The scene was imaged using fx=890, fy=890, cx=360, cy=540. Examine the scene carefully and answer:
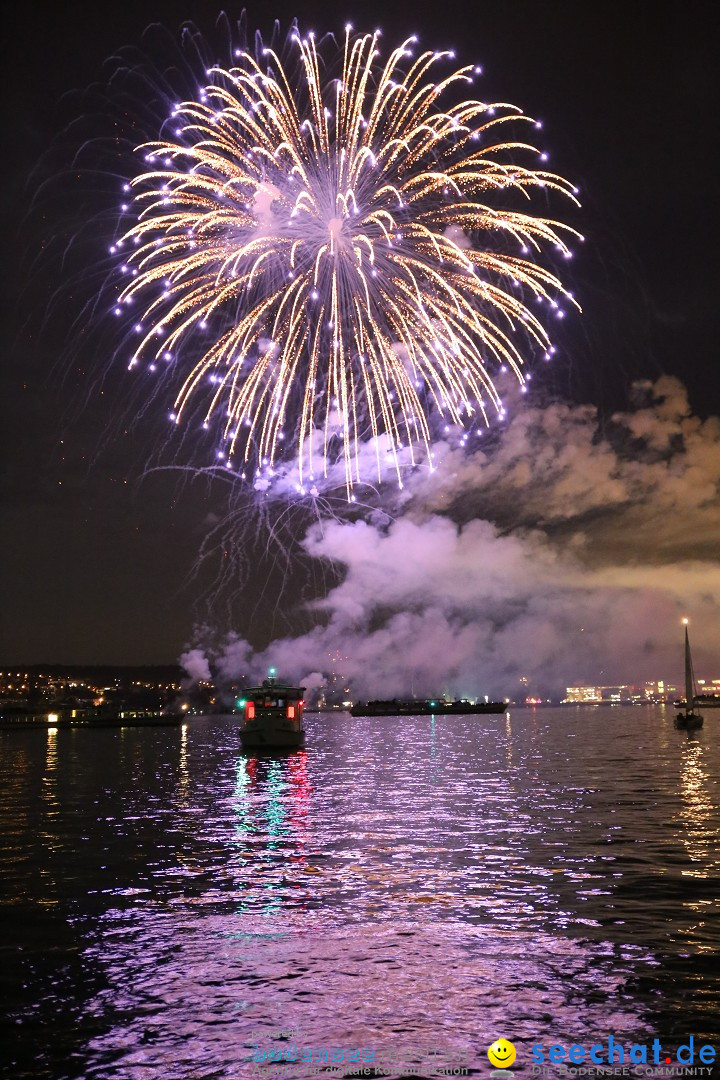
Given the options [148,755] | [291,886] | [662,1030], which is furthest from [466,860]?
[148,755]

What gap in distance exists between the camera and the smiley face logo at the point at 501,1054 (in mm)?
12828

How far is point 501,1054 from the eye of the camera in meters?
13.1

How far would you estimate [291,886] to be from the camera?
25844mm

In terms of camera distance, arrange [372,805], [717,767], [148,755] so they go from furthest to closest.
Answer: [148,755], [717,767], [372,805]

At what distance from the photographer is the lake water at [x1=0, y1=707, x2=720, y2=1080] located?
13844mm

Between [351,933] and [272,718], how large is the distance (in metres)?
80.8

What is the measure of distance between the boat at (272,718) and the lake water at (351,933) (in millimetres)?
52473

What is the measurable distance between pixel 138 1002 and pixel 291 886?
34.6 feet

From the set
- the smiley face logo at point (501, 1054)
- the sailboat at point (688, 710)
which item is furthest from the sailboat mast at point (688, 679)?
the smiley face logo at point (501, 1054)

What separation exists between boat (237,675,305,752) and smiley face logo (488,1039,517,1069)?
8723 centimetres

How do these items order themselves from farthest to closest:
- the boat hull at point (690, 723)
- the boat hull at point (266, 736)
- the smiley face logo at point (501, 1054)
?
the boat hull at point (690, 723)
the boat hull at point (266, 736)
the smiley face logo at point (501, 1054)

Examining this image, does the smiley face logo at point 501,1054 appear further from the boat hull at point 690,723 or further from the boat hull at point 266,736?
the boat hull at point 690,723

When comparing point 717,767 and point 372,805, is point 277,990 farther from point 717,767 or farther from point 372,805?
point 717,767

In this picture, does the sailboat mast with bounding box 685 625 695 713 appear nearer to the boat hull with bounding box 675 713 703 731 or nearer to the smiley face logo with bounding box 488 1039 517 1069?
the boat hull with bounding box 675 713 703 731
